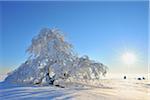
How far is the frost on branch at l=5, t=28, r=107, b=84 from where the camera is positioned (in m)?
14.4

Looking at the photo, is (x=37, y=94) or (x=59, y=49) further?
(x=59, y=49)

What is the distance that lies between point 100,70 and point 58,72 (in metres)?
2.12

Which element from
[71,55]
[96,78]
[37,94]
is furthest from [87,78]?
[37,94]

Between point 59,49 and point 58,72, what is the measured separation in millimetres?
1323

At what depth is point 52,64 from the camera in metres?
14.6

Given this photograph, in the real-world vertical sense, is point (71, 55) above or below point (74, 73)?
above

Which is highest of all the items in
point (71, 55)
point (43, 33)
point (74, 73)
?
point (43, 33)

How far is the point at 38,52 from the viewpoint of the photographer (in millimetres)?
15070

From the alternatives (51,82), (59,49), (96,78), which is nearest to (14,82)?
(51,82)

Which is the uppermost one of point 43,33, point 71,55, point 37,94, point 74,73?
point 43,33

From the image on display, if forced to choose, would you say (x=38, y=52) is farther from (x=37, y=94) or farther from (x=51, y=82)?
(x=37, y=94)

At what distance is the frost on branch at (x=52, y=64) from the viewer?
47.2ft

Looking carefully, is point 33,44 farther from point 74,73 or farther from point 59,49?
point 74,73

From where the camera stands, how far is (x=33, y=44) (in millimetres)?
14992
